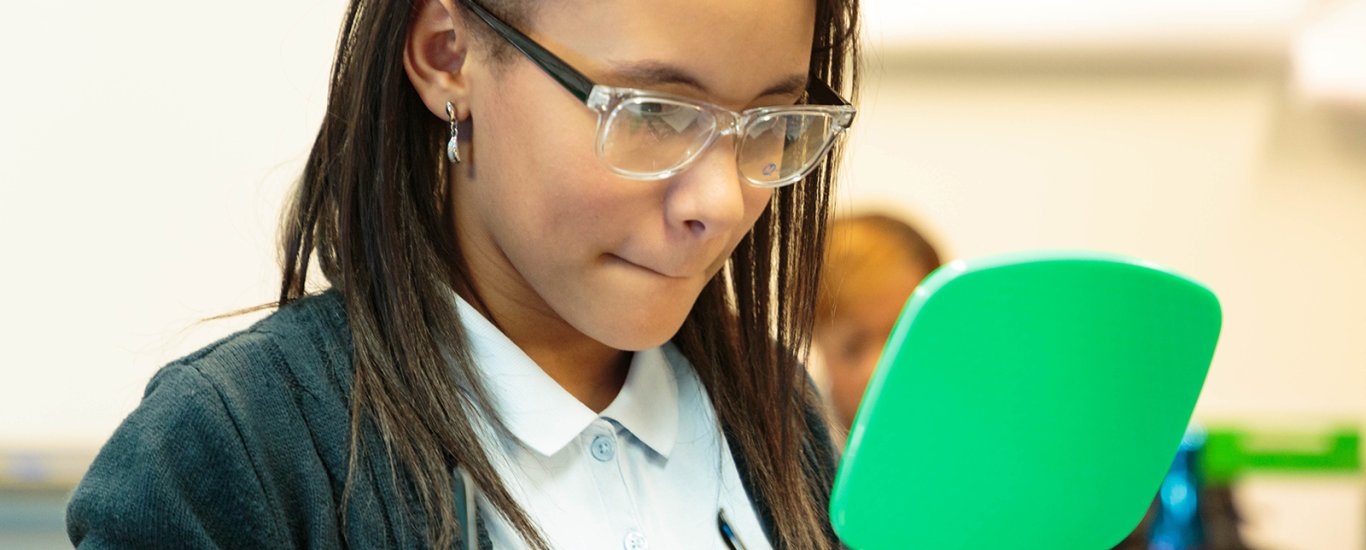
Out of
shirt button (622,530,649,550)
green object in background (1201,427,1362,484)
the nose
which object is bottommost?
green object in background (1201,427,1362,484)

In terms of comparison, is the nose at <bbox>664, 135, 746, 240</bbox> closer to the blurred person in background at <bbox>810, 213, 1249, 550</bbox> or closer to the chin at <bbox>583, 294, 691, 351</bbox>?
the chin at <bbox>583, 294, 691, 351</bbox>

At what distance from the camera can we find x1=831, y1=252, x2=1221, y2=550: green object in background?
0.78 metres

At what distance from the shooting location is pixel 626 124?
2.68ft

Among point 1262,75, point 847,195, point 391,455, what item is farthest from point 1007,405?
point 1262,75

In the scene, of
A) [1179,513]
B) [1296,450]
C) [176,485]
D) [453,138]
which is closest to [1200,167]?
[1296,450]

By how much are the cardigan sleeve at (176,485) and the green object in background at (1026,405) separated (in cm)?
33

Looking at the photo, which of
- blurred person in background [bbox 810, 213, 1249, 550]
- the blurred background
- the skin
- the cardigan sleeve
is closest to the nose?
the skin

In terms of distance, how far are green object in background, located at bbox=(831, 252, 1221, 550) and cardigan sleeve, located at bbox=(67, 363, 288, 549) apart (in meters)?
0.33

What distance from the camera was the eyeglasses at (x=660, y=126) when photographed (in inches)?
32.1

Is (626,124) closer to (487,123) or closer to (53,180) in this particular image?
(487,123)

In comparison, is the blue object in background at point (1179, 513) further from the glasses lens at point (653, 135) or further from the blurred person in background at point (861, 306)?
the glasses lens at point (653, 135)

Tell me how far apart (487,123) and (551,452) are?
0.71 ft

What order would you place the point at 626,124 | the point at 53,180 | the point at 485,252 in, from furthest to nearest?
the point at 53,180 → the point at 485,252 → the point at 626,124

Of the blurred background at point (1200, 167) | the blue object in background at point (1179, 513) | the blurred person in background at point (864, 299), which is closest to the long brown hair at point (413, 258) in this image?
the blurred person in background at point (864, 299)
